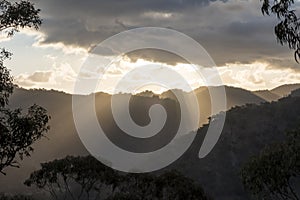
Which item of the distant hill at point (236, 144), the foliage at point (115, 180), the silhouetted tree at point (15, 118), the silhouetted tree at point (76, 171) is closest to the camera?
the silhouetted tree at point (15, 118)

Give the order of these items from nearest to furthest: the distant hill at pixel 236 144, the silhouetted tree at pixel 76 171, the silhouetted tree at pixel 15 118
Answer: the silhouetted tree at pixel 15 118 → the silhouetted tree at pixel 76 171 → the distant hill at pixel 236 144

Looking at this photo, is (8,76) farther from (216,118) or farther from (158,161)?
(216,118)

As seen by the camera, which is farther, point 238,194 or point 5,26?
point 238,194

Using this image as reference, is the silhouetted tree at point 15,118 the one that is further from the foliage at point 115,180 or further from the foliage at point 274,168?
the foliage at point 115,180

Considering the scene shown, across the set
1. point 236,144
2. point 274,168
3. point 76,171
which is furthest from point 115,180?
point 236,144

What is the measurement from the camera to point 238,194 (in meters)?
128

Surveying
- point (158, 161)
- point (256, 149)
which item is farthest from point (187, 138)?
point (256, 149)

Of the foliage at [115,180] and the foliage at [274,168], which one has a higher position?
the foliage at [274,168]

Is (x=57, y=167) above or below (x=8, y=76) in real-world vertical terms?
below

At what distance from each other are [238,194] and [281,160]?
110757 mm

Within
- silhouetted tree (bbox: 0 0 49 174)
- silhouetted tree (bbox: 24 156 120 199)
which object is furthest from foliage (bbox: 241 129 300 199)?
silhouetted tree (bbox: 24 156 120 199)

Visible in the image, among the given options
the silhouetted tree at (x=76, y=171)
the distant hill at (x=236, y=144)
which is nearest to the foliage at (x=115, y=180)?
the silhouetted tree at (x=76, y=171)

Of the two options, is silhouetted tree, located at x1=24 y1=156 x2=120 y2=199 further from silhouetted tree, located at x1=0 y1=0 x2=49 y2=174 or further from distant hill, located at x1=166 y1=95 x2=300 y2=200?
distant hill, located at x1=166 y1=95 x2=300 y2=200

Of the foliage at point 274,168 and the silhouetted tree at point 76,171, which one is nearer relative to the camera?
the foliage at point 274,168
